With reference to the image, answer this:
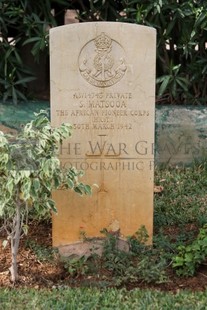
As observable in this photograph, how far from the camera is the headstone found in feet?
14.1

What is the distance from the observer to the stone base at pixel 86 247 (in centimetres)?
443

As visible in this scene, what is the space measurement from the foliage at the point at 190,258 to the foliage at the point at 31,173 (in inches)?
31.1

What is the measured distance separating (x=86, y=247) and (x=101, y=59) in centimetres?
136

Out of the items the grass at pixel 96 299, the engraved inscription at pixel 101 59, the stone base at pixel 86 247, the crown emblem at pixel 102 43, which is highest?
the crown emblem at pixel 102 43

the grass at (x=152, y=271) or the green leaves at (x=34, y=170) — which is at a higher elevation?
the green leaves at (x=34, y=170)

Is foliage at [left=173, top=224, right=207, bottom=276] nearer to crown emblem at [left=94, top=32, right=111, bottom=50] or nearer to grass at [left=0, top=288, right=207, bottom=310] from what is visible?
grass at [left=0, top=288, right=207, bottom=310]

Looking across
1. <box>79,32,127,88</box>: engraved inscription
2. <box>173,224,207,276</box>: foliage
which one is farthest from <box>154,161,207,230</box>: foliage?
<box>79,32,127,88</box>: engraved inscription

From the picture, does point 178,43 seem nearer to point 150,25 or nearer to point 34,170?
point 150,25

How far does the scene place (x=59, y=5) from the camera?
278 inches

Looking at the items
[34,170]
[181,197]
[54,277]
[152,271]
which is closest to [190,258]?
[152,271]

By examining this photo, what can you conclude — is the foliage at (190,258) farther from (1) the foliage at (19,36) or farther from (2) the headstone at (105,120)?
(1) the foliage at (19,36)

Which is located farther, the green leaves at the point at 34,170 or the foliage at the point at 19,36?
the foliage at the point at 19,36

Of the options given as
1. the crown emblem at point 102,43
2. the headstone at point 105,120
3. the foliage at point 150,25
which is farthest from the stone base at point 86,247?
the foliage at point 150,25

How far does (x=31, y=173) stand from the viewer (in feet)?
12.5
